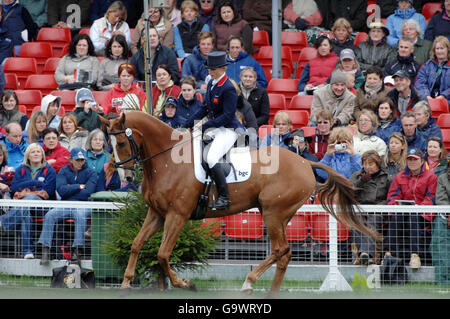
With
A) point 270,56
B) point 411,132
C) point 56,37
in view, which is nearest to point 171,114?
point 411,132

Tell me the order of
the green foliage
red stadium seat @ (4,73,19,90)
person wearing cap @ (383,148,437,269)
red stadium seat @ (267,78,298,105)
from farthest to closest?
1. red stadium seat @ (4,73,19,90)
2. red stadium seat @ (267,78,298,105)
3. person wearing cap @ (383,148,437,269)
4. the green foliage

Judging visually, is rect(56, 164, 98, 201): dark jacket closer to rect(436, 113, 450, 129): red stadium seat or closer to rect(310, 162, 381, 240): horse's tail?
rect(310, 162, 381, 240): horse's tail

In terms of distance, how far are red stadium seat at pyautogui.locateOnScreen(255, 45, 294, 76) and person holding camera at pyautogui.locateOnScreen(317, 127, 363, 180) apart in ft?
13.9

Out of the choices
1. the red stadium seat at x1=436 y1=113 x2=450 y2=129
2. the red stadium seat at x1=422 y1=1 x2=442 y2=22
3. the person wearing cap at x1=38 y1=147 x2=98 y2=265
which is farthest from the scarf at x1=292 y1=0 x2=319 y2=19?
the person wearing cap at x1=38 y1=147 x2=98 y2=265

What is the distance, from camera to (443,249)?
10039mm

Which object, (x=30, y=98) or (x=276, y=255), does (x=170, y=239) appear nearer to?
(x=276, y=255)

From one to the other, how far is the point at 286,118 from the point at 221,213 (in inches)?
115

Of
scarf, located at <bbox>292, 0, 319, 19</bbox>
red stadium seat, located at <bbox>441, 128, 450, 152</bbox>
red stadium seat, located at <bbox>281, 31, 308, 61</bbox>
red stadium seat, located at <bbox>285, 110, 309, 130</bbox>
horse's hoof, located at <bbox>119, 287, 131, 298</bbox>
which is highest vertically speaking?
scarf, located at <bbox>292, 0, 319, 19</bbox>

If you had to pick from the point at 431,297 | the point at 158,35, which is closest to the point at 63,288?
the point at 431,297

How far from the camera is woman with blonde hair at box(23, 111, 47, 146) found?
12828 millimetres

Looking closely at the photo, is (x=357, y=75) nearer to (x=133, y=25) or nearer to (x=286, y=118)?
Result: (x=286, y=118)

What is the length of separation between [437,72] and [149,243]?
606 centimetres

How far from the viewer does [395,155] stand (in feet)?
37.8

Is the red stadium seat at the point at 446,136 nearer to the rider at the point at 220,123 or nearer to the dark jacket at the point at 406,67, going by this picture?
the dark jacket at the point at 406,67
